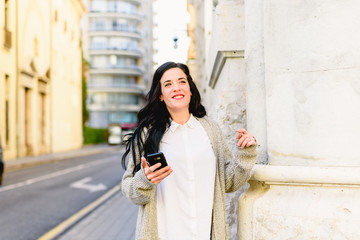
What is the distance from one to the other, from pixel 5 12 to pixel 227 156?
2149cm

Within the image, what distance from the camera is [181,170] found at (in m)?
2.02

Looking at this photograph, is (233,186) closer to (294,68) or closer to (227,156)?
(227,156)

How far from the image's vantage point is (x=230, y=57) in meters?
3.35

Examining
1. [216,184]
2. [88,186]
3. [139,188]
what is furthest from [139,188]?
[88,186]

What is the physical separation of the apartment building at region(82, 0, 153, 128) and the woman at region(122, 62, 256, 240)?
233ft

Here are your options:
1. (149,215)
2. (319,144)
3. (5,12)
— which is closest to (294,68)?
(319,144)

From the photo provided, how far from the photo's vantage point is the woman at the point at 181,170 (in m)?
1.98

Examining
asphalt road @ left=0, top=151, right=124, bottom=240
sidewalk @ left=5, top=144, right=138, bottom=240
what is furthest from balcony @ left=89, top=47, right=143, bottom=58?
sidewalk @ left=5, top=144, right=138, bottom=240

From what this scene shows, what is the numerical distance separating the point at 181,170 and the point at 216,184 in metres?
0.21

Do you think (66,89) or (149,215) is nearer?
(149,215)

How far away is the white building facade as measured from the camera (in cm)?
196

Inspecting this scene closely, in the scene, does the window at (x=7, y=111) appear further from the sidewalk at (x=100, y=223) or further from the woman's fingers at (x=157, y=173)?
the woman's fingers at (x=157, y=173)

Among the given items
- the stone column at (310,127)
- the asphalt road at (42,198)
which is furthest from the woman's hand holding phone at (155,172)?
the asphalt road at (42,198)

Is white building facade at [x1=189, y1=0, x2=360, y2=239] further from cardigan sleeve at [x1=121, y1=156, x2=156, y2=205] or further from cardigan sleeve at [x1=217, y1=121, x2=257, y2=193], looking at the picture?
cardigan sleeve at [x1=121, y1=156, x2=156, y2=205]
